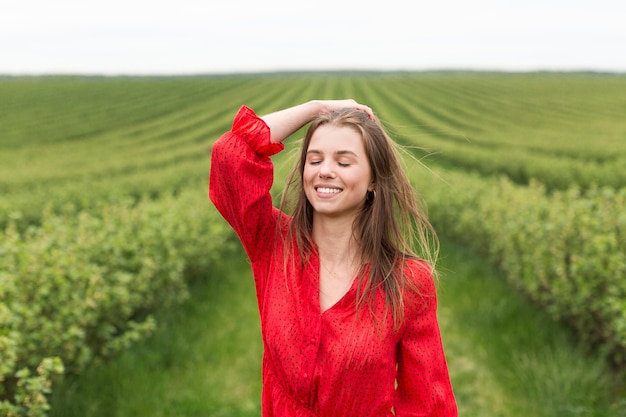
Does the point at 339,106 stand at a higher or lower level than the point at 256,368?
higher

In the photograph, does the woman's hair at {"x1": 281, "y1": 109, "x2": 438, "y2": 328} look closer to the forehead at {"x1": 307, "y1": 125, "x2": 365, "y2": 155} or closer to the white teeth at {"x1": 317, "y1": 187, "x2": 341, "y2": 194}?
the forehead at {"x1": 307, "y1": 125, "x2": 365, "y2": 155}

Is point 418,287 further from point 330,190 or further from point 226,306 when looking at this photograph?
point 226,306

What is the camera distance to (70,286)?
12.0 feet

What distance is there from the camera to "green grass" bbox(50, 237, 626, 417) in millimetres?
3904

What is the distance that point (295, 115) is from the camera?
1800 mm

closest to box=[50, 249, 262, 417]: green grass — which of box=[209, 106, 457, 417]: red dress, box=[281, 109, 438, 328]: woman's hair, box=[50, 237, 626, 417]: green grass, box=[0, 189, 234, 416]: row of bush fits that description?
box=[50, 237, 626, 417]: green grass

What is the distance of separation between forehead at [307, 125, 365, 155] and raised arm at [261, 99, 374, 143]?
0.39 ft

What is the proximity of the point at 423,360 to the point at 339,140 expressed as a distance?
2.31 ft

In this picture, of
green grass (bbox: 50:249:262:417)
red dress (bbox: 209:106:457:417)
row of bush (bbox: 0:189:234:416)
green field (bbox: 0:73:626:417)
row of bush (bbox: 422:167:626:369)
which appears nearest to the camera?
red dress (bbox: 209:106:457:417)

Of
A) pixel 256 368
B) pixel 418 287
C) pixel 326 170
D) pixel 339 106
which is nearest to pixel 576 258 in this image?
pixel 256 368

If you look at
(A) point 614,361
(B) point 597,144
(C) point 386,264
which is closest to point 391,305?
(C) point 386,264

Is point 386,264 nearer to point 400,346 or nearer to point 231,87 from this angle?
point 400,346

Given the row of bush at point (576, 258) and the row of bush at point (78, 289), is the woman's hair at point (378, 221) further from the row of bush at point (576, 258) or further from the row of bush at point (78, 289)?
the row of bush at point (576, 258)

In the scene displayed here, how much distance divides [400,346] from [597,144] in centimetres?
2017
